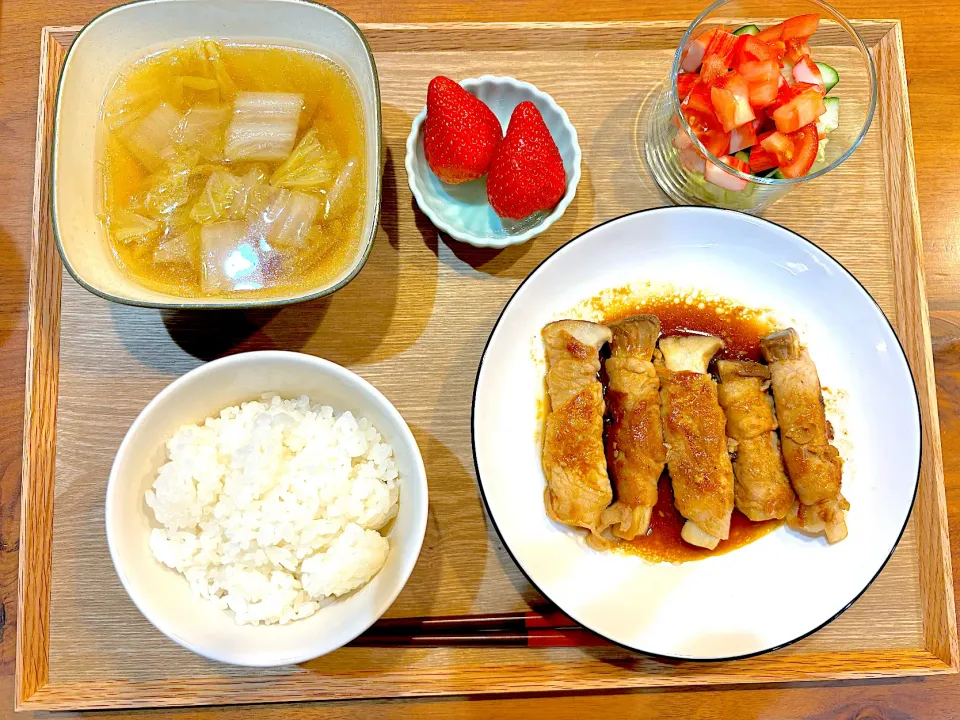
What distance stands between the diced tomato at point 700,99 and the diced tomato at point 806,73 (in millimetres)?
302

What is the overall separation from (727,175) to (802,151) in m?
0.22

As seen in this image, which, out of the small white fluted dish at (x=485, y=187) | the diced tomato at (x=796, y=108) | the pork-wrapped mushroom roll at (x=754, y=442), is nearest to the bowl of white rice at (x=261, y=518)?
the small white fluted dish at (x=485, y=187)

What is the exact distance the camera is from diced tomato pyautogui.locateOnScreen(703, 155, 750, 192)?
2102 mm

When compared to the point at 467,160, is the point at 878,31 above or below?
above

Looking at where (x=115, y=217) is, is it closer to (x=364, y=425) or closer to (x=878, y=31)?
(x=364, y=425)

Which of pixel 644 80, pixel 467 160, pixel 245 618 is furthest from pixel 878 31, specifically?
pixel 245 618

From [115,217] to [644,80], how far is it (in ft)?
5.78

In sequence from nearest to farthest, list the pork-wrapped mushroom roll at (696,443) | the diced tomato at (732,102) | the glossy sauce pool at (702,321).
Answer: the diced tomato at (732,102)
the pork-wrapped mushroom roll at (696,443)
the glossy sauce pool at (702,321)

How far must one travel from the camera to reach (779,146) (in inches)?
81.3

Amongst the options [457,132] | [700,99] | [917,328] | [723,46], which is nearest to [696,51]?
[723,46]

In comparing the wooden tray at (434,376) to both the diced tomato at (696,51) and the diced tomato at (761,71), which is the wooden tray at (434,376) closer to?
the diced tomato at (696,51)

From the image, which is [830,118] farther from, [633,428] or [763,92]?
[633,428]

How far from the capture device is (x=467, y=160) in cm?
210

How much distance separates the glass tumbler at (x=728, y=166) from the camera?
2127mm
